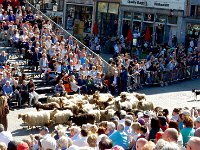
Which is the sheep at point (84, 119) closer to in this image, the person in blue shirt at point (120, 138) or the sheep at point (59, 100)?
the sheep at point (59, 100)

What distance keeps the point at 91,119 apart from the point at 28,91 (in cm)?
553

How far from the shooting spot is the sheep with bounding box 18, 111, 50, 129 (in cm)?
1784

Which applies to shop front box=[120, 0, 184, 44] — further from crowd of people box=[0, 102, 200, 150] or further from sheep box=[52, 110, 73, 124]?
crowd of people box=[0, 102, 200, 150]

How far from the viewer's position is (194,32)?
40219 mm

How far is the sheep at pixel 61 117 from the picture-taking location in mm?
18219

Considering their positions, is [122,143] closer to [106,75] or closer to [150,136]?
[150,136]

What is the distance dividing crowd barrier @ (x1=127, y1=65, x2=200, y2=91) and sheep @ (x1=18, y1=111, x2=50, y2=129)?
10235 mm

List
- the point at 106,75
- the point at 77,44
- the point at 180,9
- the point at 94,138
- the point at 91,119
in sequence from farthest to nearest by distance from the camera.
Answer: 1. the point at 180,9
2. the point at 77,44
3. the point at 106,75
4. the point at 91,119
5. the point at 94,138

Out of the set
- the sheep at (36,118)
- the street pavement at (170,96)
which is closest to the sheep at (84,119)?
the sheep at (36,118)

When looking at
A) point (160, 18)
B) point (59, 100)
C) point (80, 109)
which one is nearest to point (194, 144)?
point (80, 109)

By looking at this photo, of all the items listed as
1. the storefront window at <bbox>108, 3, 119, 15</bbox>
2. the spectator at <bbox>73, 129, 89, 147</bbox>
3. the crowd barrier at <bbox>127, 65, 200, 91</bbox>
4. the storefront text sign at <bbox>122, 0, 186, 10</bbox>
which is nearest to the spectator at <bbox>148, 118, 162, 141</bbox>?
the spectator at <bbox>73, 129, 89, 147</bbox>

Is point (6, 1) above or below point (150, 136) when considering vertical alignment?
above

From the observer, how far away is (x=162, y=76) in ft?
99.7

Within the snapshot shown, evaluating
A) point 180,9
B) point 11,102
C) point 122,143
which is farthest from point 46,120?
Result: point 180,9
